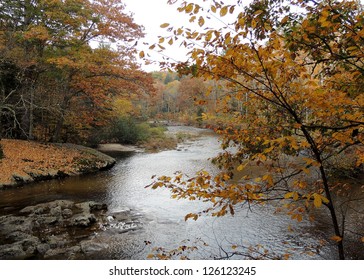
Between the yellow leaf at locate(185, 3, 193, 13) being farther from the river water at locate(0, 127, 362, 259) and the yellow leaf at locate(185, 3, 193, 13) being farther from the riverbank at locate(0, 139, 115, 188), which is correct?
the riverbank at locate(0, 139, 115, 188)

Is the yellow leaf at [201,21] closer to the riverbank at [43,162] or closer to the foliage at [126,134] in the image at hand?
the riverbank at [43,162]

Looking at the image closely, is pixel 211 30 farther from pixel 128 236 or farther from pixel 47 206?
pixel 47 206

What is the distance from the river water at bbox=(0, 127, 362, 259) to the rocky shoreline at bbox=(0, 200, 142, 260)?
1.23 ft

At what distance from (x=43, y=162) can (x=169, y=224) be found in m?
8.77

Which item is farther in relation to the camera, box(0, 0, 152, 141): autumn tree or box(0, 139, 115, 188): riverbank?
box(0, 0, 152, 141): autumn tree

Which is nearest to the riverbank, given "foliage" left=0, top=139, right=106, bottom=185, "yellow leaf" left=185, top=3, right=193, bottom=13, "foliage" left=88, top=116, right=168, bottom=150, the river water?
"foliage" left=0, top=139, right=106, bottom=185

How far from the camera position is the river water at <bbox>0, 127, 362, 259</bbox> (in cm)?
619

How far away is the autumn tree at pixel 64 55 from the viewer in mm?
14352

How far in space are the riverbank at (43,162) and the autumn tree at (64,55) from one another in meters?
1.24

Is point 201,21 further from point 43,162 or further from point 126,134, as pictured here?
point 126,134

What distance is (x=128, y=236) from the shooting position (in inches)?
272

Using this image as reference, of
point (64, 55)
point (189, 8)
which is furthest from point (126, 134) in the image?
point (189, 8)

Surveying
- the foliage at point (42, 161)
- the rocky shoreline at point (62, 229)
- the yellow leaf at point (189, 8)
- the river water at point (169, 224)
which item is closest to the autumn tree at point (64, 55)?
the foliage at point (42, 161)
